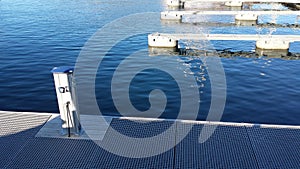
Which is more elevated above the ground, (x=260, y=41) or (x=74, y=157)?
(x=260, y=41)

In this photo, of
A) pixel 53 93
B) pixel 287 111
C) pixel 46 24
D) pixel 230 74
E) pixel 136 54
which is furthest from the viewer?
pixel 46 24

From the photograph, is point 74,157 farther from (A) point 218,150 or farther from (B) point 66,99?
(A) point 218,150

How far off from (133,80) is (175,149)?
1010 cm

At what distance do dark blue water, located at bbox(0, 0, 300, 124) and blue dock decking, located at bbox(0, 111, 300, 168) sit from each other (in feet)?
16.3

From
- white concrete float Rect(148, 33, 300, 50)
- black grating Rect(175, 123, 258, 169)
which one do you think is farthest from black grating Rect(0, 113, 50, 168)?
white concrete float Rect(148, 33, 300, 50)

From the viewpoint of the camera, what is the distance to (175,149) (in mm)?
7215

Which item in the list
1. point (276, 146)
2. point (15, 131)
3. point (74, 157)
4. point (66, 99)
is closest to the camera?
point (74, 157)

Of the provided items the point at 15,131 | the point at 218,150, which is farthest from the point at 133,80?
the point at 218,150

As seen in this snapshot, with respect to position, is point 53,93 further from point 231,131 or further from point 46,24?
point 46,24

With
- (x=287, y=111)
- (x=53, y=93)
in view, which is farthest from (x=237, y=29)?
(x=53, y=93)

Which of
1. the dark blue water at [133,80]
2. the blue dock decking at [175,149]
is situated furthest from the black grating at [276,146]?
the dark blue water at [133,80]

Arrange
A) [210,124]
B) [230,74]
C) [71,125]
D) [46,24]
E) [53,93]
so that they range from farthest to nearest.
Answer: [46,24] < [230,74] < [53,93] < [210,124] < [71,125]

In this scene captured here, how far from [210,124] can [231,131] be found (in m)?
0.61

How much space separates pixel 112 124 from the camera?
27.7 feet
